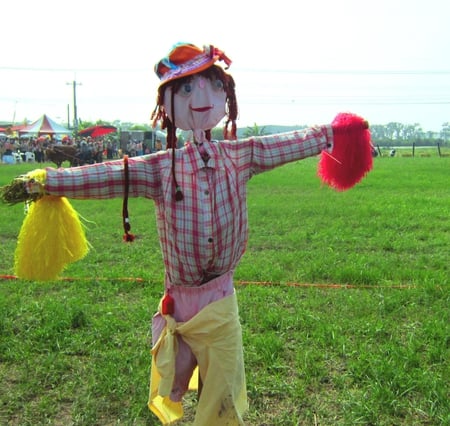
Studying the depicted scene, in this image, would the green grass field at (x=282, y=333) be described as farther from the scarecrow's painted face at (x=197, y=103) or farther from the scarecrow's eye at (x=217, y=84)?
the scarecrow's eye at (x=217, y=84)

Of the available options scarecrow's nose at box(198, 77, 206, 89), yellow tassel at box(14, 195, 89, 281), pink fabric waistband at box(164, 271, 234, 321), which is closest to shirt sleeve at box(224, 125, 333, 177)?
scarecrow's nose at box(198, 77, 206, 89)

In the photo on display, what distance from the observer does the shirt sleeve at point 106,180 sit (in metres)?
2.05

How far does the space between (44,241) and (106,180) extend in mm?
354

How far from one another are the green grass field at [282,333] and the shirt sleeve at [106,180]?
1.24 meters

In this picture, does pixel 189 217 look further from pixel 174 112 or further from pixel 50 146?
pixel 50 146

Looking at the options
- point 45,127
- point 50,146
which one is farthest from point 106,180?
point 45,127

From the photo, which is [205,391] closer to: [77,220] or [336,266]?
[77,220]

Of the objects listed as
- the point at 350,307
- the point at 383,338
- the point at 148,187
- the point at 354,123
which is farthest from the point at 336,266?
the point at 148,187

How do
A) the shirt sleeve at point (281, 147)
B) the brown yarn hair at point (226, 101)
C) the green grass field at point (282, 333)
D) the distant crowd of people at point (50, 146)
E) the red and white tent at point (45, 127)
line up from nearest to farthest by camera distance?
the brown yarn hair at point (226, 101), the shirt sleeve at point (281, 147), the green grass field at point (282, 333), the distant crowd of people at point (50, 146), the red and white tent at point (45, 127)

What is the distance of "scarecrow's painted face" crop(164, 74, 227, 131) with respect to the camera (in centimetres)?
214

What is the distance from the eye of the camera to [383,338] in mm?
3387

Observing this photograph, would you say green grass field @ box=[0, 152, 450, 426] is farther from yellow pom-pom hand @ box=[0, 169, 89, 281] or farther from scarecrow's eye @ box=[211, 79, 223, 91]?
scarecrow's eye @ box=[211, 79, 223, 91]

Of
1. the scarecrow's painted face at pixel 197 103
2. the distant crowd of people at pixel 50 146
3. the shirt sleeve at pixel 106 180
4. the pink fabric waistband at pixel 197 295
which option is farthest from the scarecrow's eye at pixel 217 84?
the distant crowd of people at pixel 50 146

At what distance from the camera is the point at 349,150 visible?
7.75 feet
